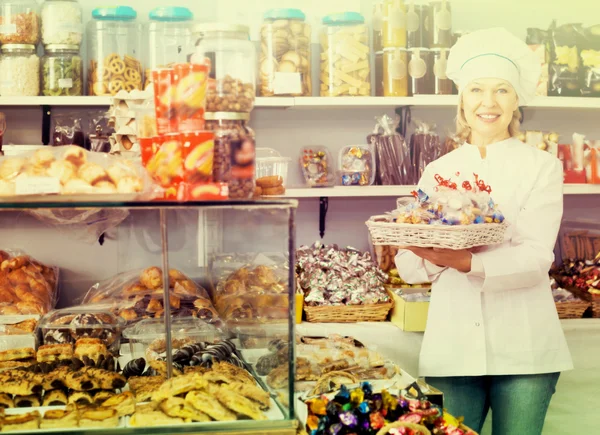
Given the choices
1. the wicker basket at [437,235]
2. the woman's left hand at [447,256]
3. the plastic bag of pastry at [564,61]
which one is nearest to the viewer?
the wicker basket at [437,235]

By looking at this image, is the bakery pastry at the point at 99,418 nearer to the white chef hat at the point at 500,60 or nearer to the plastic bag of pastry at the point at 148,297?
the plastic bag of pastry at the point at 148,297

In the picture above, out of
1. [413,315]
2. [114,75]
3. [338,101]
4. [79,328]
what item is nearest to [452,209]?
[413,315]

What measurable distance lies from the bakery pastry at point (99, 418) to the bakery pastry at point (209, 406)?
15 cm

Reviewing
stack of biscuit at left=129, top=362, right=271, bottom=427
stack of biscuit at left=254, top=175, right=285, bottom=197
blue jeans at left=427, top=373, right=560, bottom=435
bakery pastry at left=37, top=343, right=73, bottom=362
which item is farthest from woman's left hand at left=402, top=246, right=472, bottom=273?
bakery pastry at left=37, top=343, right=73, bottom=362

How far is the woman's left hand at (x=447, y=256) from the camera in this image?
2238mm

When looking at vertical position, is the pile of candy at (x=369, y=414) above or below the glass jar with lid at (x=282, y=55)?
below

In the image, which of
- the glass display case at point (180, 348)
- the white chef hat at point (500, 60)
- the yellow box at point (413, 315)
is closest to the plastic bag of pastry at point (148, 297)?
the glass display case at point (180, 348)

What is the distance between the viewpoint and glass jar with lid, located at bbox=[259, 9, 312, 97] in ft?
10.9

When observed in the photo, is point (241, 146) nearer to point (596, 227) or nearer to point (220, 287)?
point (220, 287)

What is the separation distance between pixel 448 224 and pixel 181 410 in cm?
97

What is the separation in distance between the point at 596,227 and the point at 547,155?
65.4 inches

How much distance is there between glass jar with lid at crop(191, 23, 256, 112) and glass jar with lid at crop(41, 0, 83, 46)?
1.81 m

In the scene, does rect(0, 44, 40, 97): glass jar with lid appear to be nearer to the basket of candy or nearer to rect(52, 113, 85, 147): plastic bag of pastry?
rect(52, 113, 85, 147): plastic bag of pastry

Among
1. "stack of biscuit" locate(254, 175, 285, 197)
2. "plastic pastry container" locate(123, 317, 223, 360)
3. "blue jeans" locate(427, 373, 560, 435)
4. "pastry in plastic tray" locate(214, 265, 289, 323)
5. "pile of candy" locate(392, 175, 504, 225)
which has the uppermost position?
"stack of biscuit" locate(254, 175, 285, 197)
